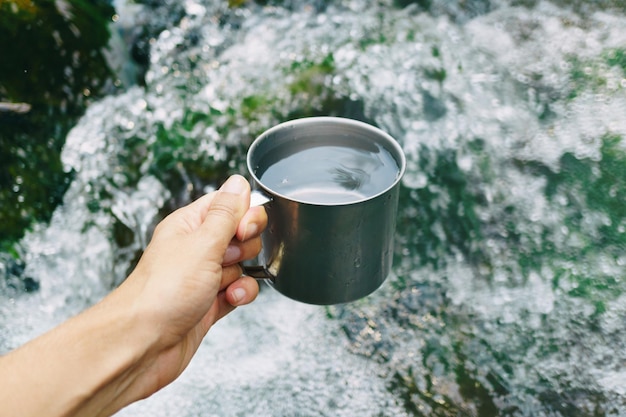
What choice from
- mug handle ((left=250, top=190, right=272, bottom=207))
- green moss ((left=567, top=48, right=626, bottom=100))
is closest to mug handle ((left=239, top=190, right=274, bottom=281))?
mug handle ((left=250, top=190, right=272, bottom=207))

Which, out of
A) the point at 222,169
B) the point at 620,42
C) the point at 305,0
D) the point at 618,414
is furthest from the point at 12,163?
the point at 620,42

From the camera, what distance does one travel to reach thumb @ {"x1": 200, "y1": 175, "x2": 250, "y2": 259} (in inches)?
52.6

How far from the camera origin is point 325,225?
1.27 meters

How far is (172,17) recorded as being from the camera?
390cm

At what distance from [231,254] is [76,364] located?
410 millimetres

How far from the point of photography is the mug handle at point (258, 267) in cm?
131

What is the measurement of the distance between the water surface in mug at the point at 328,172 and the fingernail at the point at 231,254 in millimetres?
168

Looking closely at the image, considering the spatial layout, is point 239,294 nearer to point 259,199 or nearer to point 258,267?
point 258,267

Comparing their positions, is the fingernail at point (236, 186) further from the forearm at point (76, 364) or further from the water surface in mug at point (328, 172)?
→ the forearm at point (76, 364)

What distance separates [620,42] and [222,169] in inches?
89.7

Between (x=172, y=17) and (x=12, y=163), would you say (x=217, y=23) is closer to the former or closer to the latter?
(x=172, y=17)

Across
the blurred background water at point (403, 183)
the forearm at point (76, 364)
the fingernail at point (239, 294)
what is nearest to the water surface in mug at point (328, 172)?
the fingernail at point (239, 294)

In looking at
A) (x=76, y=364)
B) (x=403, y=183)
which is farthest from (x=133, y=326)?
(x=403, y=183)

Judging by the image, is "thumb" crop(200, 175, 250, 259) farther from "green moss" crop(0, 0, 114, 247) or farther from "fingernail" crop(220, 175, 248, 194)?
"green moss" crop(0, 0, 114, 247)
